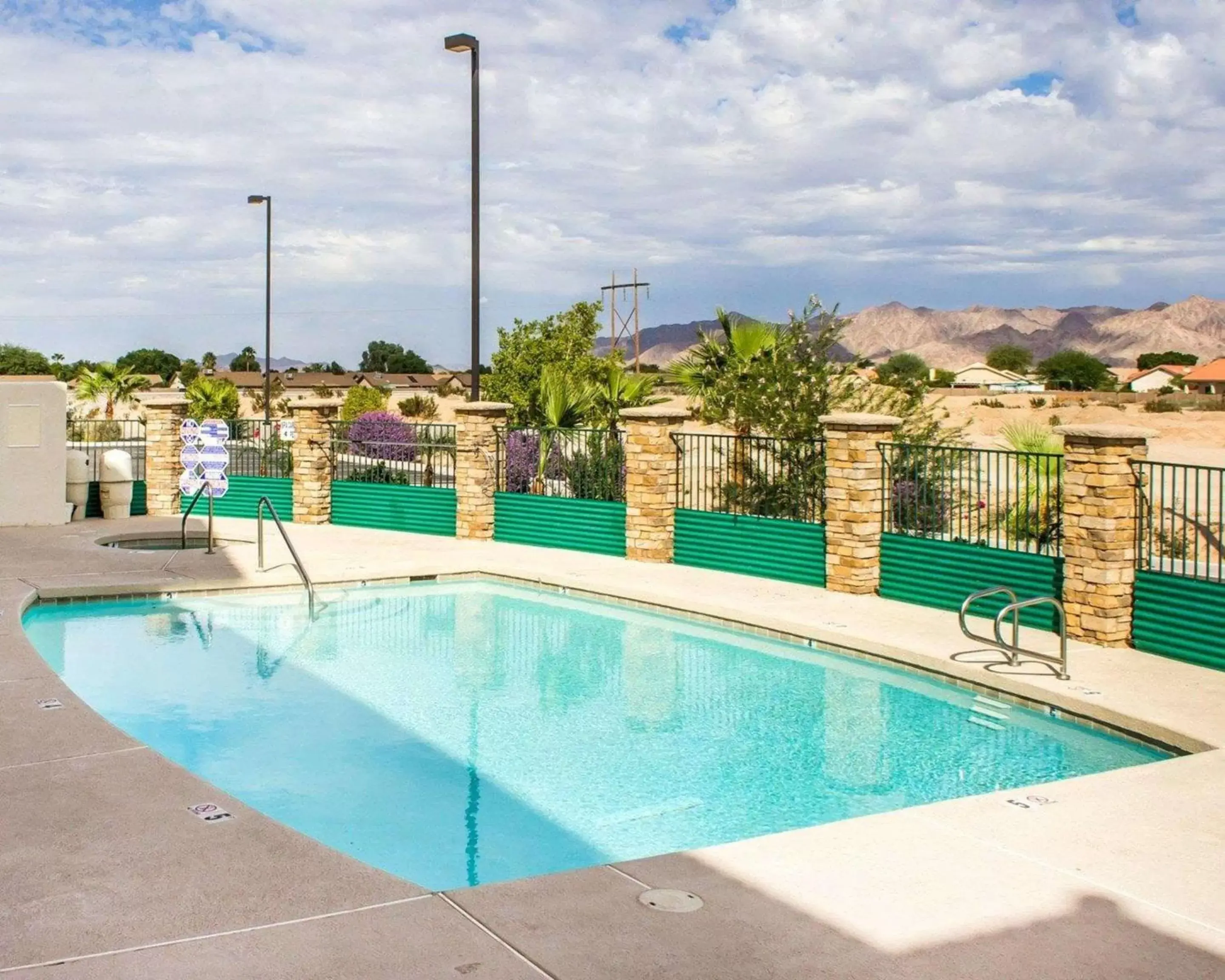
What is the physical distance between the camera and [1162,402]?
63.3 metres

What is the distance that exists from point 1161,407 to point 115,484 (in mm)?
52961

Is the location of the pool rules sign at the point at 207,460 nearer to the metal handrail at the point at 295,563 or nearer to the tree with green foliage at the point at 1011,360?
the metal handrail at the point at 295,563

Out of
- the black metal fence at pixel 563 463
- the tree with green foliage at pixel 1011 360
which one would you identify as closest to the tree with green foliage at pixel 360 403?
the black metal fence at pixel 563 463

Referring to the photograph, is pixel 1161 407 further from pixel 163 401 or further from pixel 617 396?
pixel 163 401

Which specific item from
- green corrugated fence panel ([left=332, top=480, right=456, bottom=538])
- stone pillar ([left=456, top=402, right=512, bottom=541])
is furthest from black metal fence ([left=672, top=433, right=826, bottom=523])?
green corrugated fence panel ([left=332, top=480, right=456, bottom=538])

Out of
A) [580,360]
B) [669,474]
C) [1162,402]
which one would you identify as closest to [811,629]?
[669,474]

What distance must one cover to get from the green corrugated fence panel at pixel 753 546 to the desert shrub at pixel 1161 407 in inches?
1961

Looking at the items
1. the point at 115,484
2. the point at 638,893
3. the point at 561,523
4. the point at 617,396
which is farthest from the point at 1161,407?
the point at 638,893

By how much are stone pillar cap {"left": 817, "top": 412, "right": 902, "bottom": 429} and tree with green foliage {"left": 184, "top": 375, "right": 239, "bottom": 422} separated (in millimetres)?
29415

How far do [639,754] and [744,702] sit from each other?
197 cm

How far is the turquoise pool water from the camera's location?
28.3 ft

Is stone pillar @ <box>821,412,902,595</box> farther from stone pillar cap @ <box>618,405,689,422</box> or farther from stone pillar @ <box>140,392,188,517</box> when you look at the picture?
stone pillar @ <box>140,392,188,517</box>

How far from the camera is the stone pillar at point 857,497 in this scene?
15453mm

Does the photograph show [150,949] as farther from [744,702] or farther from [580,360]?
→ [580,360]
